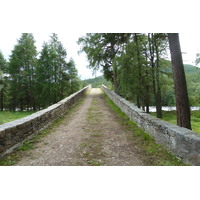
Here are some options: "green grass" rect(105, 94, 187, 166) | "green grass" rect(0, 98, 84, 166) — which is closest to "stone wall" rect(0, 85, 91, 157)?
"green grass" rect(0, 98, 84, 166)

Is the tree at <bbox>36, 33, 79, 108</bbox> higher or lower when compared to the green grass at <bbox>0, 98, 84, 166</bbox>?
higher

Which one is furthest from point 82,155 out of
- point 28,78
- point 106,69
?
point 28,78

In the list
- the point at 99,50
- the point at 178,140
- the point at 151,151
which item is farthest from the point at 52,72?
the point at 178,140

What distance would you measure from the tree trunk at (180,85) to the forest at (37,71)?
727 inches

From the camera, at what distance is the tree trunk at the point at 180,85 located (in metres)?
5.99

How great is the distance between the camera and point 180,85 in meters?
6.05

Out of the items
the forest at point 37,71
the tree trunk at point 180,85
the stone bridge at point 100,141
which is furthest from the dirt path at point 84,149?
the forest at point 37,71

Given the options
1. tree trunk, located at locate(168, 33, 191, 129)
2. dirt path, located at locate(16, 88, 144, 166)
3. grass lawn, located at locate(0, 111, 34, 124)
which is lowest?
grass lawn, located at locate(0, 111, 34, 124)

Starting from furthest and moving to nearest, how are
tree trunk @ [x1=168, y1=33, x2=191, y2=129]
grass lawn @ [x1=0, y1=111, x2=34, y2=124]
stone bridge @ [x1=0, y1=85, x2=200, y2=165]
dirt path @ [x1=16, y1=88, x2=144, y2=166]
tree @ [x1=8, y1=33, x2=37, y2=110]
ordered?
tree @ [x1=8, y1=33, x2=37, y2=110] → grass lawn @ [x1=0, y1=111, x2=34, y2=124] → tree trunk @ [x1=168, y1=33, x2=191, y2=129] → dirt path @ [x1=16, y1=88, x2=144, y2=166] → stone bridge @ [x1=0, y1=85, x2=200, y2=165]

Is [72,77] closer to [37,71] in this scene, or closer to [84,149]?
[37,71]

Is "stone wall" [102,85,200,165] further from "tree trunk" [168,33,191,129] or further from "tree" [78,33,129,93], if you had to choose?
"tree" [78,33,129,93]

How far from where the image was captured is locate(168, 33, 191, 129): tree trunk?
5.99 meters

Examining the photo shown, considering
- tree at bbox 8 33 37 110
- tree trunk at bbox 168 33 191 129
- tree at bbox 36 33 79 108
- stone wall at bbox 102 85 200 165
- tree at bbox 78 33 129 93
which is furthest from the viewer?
tree at bbox 8 33 37 110

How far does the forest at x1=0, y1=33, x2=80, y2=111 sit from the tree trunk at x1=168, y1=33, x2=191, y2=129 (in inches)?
727
